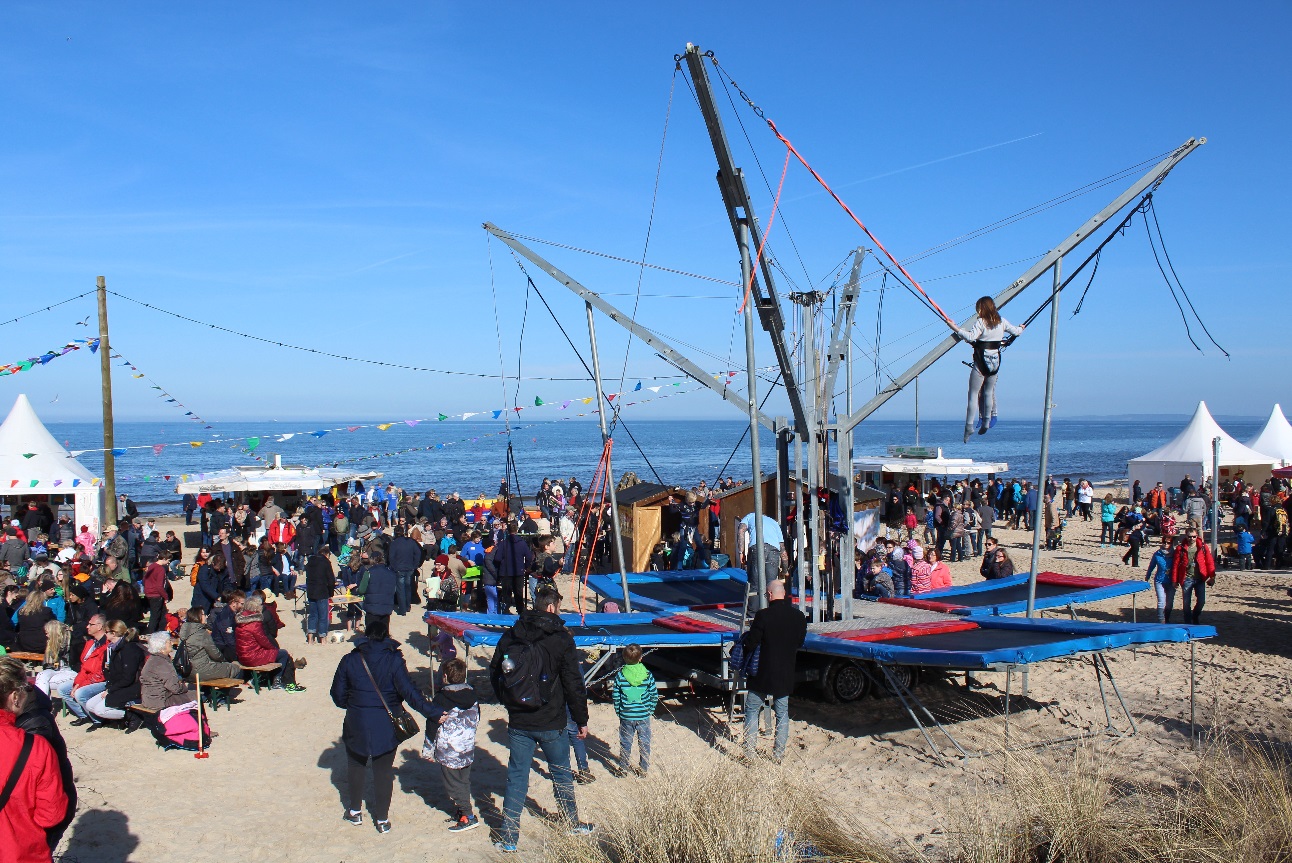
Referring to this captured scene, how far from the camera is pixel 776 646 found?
7.14 meters

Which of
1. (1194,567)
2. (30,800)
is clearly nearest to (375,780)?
(30,800)

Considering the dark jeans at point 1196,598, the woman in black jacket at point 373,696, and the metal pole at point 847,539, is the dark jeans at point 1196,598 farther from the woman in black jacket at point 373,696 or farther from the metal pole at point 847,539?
the woman in black jacket at point 373,696

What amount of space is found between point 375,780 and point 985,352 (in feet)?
21.0

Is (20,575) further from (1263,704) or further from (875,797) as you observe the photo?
(1263,704)

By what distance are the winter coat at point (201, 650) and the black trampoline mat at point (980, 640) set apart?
→ 633 centimetres

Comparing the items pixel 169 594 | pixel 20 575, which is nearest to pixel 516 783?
pixel 169 594

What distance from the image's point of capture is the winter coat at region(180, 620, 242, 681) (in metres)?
9.20

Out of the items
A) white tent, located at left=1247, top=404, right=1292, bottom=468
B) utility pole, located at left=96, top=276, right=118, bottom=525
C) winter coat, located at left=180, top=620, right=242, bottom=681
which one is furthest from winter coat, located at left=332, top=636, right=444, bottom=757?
→ white tent, located at left=1247, top=404, right=1292, bottom=468

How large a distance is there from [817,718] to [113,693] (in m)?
6.51

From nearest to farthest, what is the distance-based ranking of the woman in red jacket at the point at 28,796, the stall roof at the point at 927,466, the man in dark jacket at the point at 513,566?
the woman in red jacket at the point at 28,796
the man in dark jacket at the point at 513,566
the stall roof at the point at 927,466

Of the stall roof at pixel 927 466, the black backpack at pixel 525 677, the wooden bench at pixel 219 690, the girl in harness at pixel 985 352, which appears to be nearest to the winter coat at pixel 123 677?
the wooden bench at pixel 219 690

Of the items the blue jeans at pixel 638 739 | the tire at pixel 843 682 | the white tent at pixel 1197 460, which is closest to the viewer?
the blue jeans at pixel 638 739

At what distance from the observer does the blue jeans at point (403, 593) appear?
14.7 meters

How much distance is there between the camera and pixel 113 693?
8.72 meters
